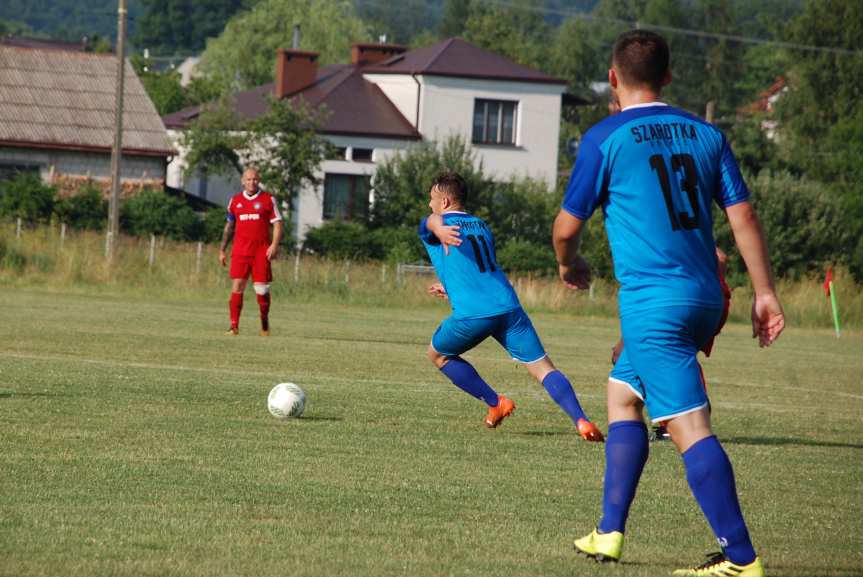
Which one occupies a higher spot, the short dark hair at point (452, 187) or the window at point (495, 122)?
the window at point (495, 122)

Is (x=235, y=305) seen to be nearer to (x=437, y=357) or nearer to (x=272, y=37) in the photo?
(x=437, y=357)

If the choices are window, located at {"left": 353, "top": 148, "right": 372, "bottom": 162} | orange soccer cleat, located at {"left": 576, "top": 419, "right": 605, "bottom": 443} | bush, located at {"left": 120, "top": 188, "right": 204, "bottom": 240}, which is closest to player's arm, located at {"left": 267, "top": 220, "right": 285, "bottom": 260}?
orange soccer cleat, located at {"left": 576, "top": 419, "right": 605, "bottom": 443}

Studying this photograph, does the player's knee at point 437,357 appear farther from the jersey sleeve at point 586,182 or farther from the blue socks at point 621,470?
the jersey sleeve at point 586,182

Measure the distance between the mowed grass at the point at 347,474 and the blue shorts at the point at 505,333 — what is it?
62cm

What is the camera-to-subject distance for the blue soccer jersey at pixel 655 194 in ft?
18.2

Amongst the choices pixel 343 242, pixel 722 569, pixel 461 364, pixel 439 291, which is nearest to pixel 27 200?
pixel 343 242

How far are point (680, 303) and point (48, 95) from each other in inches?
1937

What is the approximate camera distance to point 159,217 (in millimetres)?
45281

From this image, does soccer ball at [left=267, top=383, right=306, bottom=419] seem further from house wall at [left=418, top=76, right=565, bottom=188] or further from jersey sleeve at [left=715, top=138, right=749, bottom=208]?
house wall at [left=418, top=76, right=565, bottom=188]

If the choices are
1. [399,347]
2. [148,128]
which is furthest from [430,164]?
[399,347]

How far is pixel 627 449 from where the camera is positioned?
589 cm

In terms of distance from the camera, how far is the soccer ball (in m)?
10.3

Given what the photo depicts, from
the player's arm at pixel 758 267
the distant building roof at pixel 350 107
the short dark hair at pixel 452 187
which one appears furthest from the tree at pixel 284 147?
the player's arm at pixel 758 267

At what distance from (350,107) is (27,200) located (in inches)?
705
